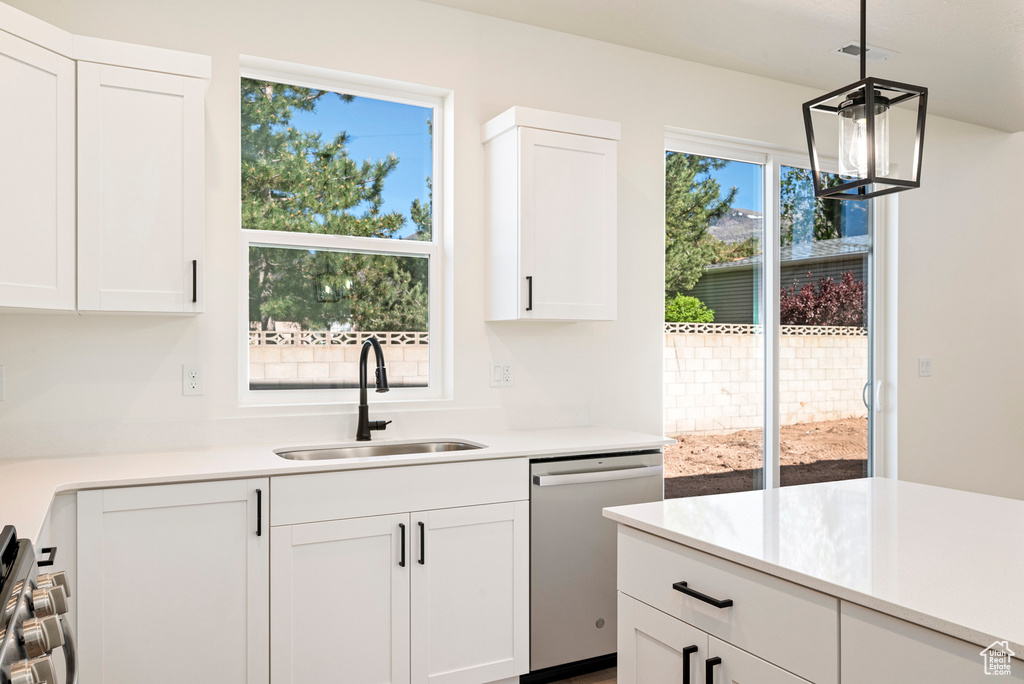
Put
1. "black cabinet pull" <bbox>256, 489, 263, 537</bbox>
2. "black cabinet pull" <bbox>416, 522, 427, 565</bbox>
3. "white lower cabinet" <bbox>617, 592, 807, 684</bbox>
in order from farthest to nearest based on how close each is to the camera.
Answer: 1. "black cabinet pull" <bbox>416, 522, 427, 565</bbox>
2. "black cabinet pull" <bbox>256, 489, 263, 537</bbox>
3. "white lower cabinet" <bbox>617, 592, 807, 684</bbox>

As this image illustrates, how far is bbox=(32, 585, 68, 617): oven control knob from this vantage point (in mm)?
1083

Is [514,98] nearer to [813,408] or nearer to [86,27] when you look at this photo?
[86,27]

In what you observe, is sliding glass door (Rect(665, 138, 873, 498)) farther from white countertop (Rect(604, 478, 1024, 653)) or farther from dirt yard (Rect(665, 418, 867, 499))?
white countertop (Rect(604, 478, 1024, 653))

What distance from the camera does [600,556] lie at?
2.74m

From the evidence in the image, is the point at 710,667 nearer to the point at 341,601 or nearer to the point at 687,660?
the point at 687,660

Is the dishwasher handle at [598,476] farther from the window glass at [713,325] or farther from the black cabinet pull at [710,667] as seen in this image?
the black cabinet pull at [710,667]

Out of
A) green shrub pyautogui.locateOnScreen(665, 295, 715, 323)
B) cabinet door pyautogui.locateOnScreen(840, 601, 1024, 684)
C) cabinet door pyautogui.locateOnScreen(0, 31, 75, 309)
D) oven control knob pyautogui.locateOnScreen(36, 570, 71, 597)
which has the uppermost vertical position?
cabinet door pyautogui.locateOnScreen(0, 31, 75, 309)

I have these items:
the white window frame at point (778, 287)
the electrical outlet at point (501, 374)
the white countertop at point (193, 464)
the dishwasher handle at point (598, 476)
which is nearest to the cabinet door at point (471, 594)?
the dishwasher handle at point (598, 476)

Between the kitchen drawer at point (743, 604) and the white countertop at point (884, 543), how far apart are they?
3cm

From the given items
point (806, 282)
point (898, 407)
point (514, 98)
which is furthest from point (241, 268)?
point (898, 407)

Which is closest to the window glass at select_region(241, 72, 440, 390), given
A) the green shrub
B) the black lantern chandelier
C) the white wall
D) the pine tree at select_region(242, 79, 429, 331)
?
the pine tree at select_region(242, 79, 429, 331)

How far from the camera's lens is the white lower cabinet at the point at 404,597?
7.29ft

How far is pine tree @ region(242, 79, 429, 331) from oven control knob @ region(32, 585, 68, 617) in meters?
1.79

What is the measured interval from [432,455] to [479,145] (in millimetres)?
1442
